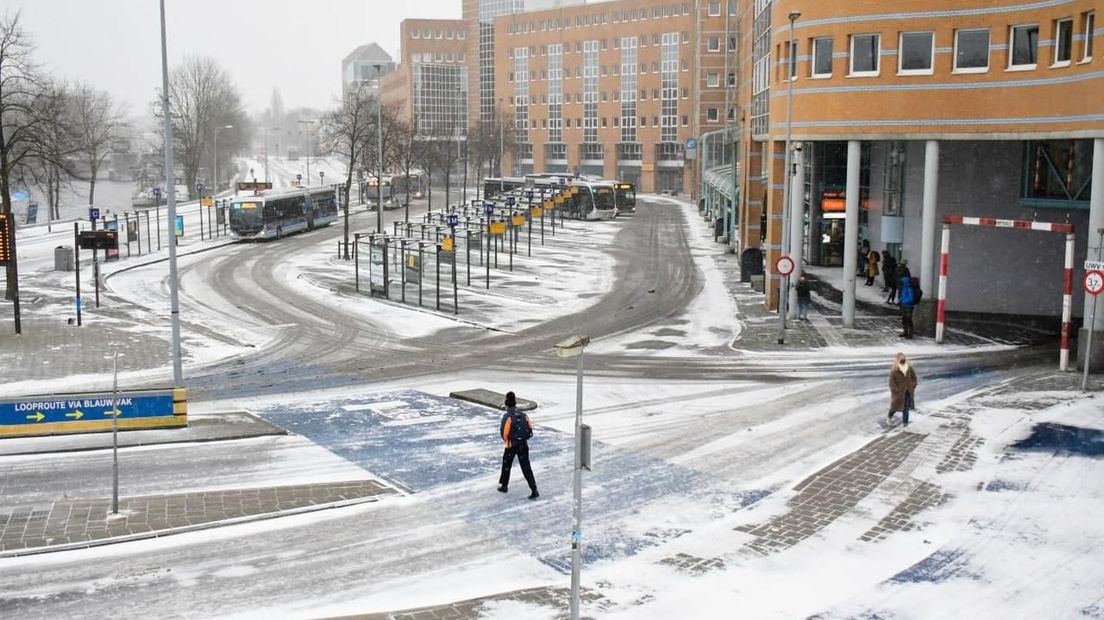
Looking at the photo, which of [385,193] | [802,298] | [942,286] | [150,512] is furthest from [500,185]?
[150,512]

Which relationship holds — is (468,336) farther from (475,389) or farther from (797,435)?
(797,435)

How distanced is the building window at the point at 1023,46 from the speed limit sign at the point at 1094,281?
744 centimetres

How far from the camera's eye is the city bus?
57.4 metres

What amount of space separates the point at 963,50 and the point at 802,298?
316 inches

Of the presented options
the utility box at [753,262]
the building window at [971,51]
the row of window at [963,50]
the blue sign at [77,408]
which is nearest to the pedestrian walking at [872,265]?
the utility box at [753,262]

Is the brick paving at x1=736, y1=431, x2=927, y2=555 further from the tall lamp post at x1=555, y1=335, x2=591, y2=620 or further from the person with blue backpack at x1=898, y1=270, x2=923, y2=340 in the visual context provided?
the person with blue backpack at x1=898, y1=270, x2=923, y2=340

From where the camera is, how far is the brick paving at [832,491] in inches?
552

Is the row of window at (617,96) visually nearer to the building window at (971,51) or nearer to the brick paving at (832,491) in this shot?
the building window at (971,51)

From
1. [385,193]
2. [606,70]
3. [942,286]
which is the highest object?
[606,70]

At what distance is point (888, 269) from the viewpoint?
3556 cm

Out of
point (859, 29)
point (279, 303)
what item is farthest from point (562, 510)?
point (279, 303)

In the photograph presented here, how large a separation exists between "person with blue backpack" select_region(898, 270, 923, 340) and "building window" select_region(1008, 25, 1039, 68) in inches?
243

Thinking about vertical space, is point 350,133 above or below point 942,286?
above

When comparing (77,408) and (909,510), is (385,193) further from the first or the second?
(909,510)
